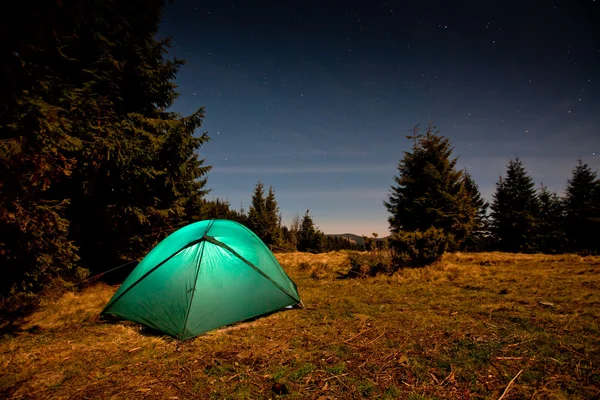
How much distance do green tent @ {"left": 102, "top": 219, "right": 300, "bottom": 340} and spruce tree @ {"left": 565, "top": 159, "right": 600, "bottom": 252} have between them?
3180cm

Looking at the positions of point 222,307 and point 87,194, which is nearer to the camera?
point 222,307

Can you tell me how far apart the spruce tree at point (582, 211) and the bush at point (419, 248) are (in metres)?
23.9

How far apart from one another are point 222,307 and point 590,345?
5635 mm

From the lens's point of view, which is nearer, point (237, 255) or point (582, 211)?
point (237, 255)

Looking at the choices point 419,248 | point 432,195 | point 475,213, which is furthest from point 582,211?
point 419,248

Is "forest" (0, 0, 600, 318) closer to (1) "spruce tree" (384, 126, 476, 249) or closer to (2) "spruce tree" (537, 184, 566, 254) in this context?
(1) "spruce tree" (384, 126, 476, 249)

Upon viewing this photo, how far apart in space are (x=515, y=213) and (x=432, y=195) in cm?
1460

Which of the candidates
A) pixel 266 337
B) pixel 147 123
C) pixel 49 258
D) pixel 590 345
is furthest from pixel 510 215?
pixel 49 258

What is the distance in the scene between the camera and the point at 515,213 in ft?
80.0

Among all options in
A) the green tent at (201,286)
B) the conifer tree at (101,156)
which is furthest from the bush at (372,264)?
the conifer tree at (101,156)

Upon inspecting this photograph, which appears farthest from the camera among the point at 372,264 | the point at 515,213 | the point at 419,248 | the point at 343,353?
the point at 515,213

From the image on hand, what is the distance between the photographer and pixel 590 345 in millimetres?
3275

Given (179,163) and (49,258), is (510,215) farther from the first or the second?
(49,258)

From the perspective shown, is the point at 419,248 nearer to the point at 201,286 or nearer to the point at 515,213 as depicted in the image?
the point at 201,286
